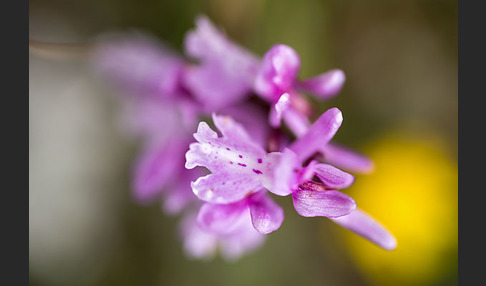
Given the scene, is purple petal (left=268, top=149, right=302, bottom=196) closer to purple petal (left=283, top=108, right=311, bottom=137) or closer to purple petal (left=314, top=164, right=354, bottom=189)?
purple petal (left=314, top=164, right=354, bottom=189)

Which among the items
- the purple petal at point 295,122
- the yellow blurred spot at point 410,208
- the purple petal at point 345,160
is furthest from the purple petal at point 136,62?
the yellow blurred spot at point 410,208

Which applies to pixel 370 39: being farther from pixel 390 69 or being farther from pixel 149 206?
pixel 149 206

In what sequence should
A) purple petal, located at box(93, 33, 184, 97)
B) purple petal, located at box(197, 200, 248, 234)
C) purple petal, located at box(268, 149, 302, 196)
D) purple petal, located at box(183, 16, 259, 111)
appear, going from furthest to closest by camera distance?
purple petal, located at box(93, 33, 184, 97) → purple petal, located at box(183, 16, 259, 111) → purple petal, located at box(197, 200, 248, 234) → purple petal, located at box(268, 149, 302, 196)

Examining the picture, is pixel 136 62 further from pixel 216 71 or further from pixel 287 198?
pixel 287 198

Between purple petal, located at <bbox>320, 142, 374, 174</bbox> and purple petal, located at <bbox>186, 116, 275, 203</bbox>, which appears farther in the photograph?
purple petal, located at <bbox>320, 142, 374, 174</bbox>

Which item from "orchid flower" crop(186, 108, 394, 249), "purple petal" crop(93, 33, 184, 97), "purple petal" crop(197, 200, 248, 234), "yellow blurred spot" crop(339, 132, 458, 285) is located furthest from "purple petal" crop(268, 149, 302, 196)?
"yellow blurred spot" crop(339, 132, 458, 285)

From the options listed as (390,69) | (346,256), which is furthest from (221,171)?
(390,69)

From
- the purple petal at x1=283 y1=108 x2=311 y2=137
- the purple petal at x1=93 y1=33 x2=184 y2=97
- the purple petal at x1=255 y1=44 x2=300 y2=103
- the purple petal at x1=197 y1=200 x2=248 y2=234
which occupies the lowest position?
the purple petal at x1=197 y1=200 x2=248 y2=234
